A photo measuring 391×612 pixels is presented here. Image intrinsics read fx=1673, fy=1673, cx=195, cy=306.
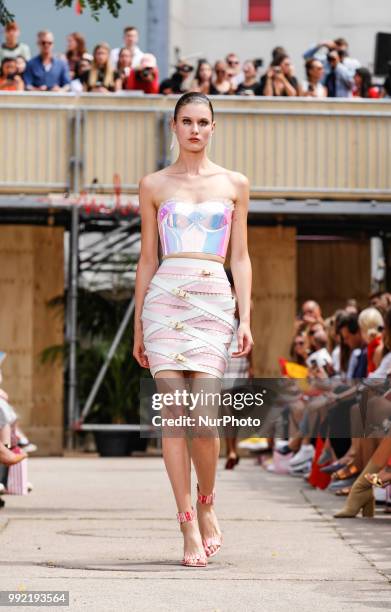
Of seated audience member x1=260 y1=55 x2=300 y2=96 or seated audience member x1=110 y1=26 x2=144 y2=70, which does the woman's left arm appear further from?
seated audience member x1=110 y1=26 x2=144 y2=70

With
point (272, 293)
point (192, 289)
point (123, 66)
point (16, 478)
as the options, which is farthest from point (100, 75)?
point (192, 289)

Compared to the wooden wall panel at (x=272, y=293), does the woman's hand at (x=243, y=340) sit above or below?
above

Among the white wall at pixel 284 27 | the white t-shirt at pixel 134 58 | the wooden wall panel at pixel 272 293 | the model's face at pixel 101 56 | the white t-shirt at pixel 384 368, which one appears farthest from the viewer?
the white wall at pixel 284 27

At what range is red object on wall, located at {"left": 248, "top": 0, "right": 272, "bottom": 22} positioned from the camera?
3152cm

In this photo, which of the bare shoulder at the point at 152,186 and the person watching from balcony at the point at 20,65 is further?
the person watching from balcony at the point at 20,65

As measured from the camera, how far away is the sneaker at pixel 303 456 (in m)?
16.4

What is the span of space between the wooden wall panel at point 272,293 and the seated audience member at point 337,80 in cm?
199

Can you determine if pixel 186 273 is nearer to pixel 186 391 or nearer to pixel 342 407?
pixel 186 391

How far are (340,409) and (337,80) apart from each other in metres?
9.59

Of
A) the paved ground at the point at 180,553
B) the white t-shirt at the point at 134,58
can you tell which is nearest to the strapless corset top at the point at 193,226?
the paved ground at the point at 180,553

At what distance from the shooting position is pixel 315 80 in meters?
22.1

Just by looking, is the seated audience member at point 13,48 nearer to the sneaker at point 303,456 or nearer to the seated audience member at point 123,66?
the seated audience member at point 123,66

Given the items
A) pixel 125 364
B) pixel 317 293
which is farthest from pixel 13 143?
pixel 317 293

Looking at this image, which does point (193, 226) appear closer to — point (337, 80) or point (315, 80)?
point (315, 80)
